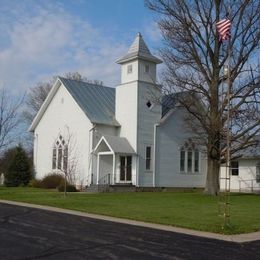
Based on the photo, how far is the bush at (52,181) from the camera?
4059 centimetres

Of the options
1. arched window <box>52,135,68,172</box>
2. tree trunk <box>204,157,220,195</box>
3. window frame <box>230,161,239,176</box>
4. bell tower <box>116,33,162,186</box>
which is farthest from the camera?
window frame <box>230,161,239,176</box>

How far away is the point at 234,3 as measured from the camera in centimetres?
3572

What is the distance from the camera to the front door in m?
39.2

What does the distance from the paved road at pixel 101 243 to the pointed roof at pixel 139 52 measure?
2449 cm

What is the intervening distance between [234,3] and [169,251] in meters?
27.7

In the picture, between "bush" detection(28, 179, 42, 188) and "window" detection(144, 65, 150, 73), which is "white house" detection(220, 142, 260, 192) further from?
"bush" detection(28, 179, 42, 188)

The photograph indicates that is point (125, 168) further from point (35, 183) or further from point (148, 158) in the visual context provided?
point (35, 183)

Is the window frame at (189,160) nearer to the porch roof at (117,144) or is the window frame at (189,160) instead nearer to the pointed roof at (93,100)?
the porch roof at (117,144)

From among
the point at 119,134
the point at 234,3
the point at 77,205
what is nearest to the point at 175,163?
the point at 119,134

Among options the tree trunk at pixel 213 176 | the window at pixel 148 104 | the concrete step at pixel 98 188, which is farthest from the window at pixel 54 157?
the tree trunk at pixel 213 176

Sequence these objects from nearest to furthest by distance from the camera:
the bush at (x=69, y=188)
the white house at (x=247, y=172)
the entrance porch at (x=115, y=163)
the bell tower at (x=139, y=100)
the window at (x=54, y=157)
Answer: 1. the bush at (x=69, y=188)
2. the entrance porch at (x=115, y=163)
3. the bell tower at (x=139, y=100)
4. the window at (x=54, y=157)
5. the white house at (x=247, y=172)

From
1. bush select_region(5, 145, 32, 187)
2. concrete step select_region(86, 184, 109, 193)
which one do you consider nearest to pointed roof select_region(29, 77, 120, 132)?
bush select_region(5, 145, 32, 187)

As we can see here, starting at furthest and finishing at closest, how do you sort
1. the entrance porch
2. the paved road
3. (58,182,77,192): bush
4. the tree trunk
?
1. the entrance porch
2. (58,182,77,192): bush
3. the tree trunk
4. the paved road

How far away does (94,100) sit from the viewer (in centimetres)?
4172
